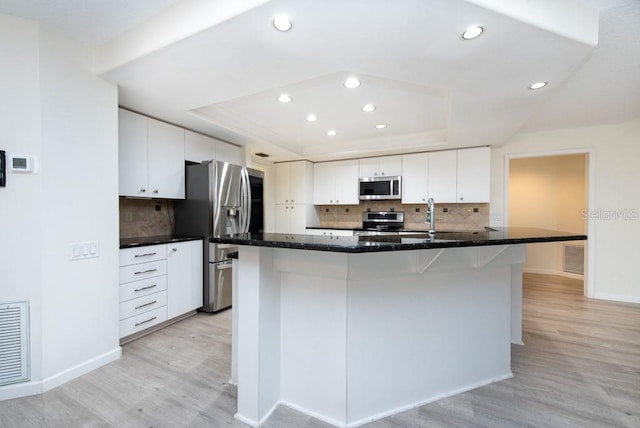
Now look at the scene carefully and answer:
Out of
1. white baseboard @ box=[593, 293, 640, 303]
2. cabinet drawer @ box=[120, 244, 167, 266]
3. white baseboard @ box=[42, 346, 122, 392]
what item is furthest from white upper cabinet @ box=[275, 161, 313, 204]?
white baseboard @ box=[593, 293, 640, 303]

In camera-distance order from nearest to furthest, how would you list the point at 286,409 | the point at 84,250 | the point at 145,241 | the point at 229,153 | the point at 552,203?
the point at 286,409 → the point at 84,250 → the point at 145,241 → the point at 229,153 → the point at 552,203

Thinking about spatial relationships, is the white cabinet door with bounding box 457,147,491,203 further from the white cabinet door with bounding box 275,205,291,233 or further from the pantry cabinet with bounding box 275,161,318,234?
the white cabinet door with bounding box 275,205,291,233

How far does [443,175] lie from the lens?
4270 millimetres

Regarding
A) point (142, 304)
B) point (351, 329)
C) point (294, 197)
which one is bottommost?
point (142, 304)

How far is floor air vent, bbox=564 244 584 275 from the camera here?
16.3ft

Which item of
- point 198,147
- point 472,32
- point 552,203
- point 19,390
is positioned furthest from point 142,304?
point 552,203

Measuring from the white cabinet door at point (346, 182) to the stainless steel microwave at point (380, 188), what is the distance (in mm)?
143

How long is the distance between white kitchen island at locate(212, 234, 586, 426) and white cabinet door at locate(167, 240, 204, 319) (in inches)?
59.3

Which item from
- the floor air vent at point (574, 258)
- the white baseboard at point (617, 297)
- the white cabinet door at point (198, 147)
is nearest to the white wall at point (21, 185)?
the white cabinet door at point (198, 147)

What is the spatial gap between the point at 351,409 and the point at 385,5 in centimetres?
218

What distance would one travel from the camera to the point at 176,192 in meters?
3.22

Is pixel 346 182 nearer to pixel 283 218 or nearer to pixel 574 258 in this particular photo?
pixel 283 218

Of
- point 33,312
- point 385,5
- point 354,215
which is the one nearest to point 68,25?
point 33,312

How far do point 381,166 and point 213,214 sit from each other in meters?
2.95
